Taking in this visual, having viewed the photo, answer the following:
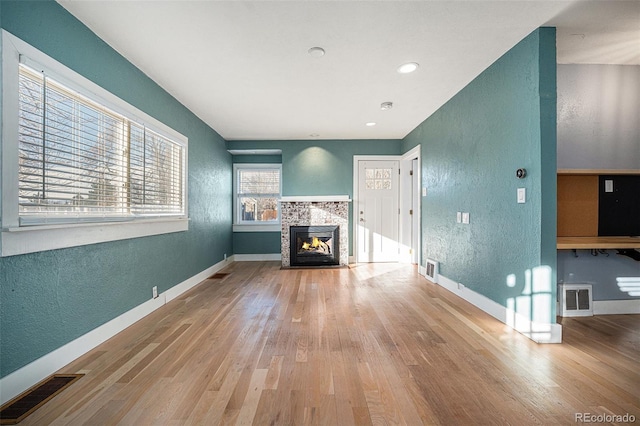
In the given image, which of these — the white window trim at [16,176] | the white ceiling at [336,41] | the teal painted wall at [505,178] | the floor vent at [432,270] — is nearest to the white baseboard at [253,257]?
the floor vent at [432,270]

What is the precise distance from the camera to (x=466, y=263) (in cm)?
320

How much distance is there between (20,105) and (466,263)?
13.0 ft

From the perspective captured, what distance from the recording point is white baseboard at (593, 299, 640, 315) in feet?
8.91

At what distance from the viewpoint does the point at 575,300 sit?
2.68 metres

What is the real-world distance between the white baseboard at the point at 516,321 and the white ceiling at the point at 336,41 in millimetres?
2329

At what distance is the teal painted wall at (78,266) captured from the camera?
159cm

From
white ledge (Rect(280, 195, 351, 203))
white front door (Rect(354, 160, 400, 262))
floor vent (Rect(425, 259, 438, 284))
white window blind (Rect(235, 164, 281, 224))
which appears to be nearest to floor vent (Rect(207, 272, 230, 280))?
white window blind (Rect(235, 164, 281, 224))

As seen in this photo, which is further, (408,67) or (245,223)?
(245,223)

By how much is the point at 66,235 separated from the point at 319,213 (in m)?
3.85

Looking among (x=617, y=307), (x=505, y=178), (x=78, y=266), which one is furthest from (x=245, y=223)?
(x=617, y=307)

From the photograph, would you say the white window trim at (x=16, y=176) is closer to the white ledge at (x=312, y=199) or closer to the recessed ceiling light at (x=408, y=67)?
the recessed ceiling light at (x=408, y=67)

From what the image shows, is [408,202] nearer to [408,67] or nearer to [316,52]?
[408,67]

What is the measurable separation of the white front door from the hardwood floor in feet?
8.35

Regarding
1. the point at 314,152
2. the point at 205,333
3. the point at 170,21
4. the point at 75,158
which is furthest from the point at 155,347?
the point at 314,152
